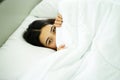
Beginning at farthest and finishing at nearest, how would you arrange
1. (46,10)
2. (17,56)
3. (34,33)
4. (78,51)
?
(46,10) → (34,33) → (17,56) → (78,51)

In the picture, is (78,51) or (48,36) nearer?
(78,51)

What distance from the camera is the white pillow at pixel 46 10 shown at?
1.54 meters

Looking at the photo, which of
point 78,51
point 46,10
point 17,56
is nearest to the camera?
point 78,51

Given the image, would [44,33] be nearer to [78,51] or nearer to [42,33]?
[42,33]

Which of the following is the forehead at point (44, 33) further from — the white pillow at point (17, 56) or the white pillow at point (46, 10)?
the white pillow at point (46, 10)

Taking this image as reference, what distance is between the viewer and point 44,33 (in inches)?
50.1

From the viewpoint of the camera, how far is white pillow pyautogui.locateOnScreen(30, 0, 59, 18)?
154 centimetres

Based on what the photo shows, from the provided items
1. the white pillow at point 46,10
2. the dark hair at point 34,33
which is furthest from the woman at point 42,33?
the white pillow at point 46,10

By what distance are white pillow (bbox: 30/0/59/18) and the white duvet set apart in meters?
0.34

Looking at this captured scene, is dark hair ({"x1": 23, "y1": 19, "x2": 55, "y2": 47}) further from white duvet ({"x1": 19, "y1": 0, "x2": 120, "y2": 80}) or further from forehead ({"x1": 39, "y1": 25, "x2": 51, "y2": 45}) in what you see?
white duvet ({"x1": 19, "y1": 0, "x2": 120, "y2": 80})

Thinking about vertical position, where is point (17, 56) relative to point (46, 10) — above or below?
below

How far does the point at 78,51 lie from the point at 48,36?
275 mm

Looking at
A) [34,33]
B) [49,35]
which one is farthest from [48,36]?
[34,33]

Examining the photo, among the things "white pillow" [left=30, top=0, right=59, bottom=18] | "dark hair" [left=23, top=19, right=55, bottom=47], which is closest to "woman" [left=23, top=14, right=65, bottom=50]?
"dark hair" [left=23, top=19, right=55, bottom=47]
